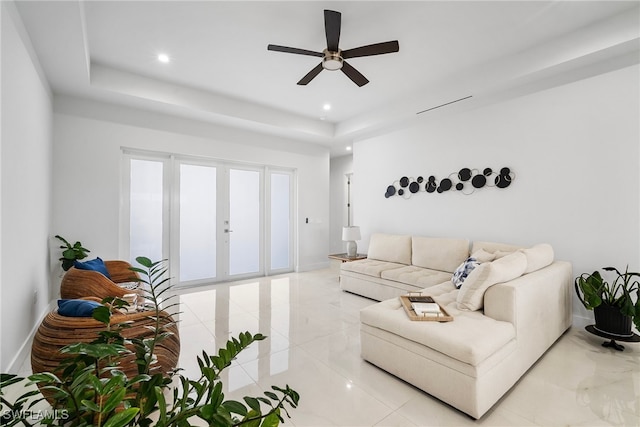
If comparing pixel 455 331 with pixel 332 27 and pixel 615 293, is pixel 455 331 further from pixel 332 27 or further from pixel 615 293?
pixel 332 27

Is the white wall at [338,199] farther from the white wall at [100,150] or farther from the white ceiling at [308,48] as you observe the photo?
the white wall at [100,150]

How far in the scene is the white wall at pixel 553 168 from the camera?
2.98 metres

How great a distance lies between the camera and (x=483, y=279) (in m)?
2.27

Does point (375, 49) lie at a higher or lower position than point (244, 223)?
higher

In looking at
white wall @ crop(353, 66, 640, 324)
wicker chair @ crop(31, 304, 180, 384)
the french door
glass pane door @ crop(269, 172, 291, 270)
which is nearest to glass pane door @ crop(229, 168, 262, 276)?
the french door

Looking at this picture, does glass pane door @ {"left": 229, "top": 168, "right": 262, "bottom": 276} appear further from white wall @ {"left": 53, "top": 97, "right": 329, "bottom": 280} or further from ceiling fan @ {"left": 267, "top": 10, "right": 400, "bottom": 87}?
ceiling fan @ {"left": 267, "top": 10, "right": 400, "bottom": 87}

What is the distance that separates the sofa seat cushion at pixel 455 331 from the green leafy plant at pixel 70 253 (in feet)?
12.2

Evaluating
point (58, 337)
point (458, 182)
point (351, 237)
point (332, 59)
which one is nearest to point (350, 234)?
point (351, 237)

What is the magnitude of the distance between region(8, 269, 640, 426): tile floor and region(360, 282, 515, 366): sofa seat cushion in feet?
1.23

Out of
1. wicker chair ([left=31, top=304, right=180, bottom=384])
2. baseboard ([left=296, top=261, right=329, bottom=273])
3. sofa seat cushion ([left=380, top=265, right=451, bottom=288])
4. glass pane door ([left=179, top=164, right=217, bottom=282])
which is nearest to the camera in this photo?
wicker chair ([left=31, top=304, right=180, bottom=384])

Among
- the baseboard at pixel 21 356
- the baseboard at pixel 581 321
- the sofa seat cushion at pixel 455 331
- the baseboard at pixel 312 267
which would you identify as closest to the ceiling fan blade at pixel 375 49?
the sofa seat cushion at pixel 455 331

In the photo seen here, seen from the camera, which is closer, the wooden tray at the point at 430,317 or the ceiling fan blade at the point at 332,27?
the wooden tray at the point at 430,317

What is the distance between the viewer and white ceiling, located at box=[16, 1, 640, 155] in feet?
8.71

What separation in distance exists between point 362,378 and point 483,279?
48.4 inches
